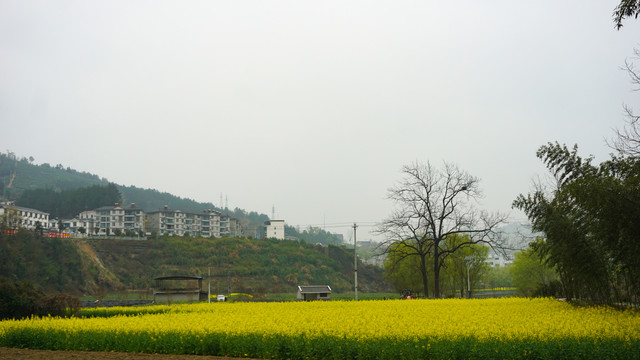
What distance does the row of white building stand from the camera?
14862 cm

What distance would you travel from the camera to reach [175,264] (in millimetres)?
106875

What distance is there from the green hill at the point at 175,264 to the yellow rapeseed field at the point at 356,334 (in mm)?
54969

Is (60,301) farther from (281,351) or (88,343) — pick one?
(281,351)

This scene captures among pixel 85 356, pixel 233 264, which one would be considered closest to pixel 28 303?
pixel 85 356

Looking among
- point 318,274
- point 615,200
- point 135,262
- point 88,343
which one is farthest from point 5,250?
point 615,200

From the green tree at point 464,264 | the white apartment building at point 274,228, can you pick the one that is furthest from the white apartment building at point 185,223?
the green tree at point 464,264

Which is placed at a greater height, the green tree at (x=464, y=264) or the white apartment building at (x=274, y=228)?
the white apartment building at (x=274, y=228)

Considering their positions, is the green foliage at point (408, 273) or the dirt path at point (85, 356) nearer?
the dirt path at point (85, 356)

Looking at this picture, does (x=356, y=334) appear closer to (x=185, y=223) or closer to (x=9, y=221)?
(x=9, y=221)

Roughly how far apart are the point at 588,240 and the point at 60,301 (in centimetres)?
2702

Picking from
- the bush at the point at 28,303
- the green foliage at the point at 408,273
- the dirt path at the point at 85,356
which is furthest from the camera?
the green foliage at the point at 408,273

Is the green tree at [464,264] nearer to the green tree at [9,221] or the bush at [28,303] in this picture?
the bush at [28,303]

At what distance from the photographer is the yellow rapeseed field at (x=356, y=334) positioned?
1323cm

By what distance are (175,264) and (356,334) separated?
97245 mm
